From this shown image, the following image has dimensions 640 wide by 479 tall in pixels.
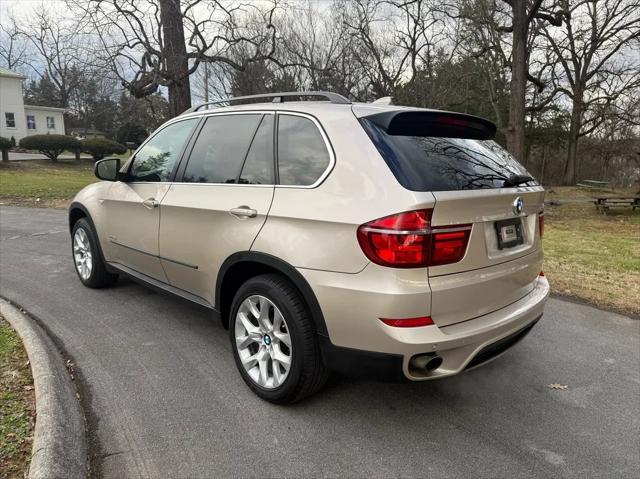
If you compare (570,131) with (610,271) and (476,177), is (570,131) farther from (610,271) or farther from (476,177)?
(476,177)

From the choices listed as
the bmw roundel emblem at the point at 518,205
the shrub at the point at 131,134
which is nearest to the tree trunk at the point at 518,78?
the bmw roundel emblem at the point at 518,205

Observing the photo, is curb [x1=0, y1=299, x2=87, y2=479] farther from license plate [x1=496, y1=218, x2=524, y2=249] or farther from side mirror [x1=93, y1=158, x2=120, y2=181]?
license plate [x1=496, y1=218, x2=524, y2=249]

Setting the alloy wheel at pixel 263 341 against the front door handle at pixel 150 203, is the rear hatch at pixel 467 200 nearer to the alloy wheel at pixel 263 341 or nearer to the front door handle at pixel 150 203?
the alloy wheel at pixel 263 341

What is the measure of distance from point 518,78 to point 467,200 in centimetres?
1287

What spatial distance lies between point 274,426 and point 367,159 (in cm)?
159

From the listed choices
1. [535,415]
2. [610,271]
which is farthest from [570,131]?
[535,415]

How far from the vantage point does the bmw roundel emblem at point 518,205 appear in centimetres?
274

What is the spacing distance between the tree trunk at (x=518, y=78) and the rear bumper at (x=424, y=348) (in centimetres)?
1179

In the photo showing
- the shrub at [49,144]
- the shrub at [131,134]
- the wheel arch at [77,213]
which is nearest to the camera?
the wheel arch at [77,213]

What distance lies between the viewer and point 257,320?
2979 mm

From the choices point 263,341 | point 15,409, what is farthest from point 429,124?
point 15,409

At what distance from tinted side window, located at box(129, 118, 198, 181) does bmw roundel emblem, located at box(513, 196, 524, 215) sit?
2486 millimetres

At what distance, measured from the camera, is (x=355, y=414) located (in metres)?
2.84

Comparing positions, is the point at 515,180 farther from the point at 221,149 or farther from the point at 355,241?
the point at 221,149
